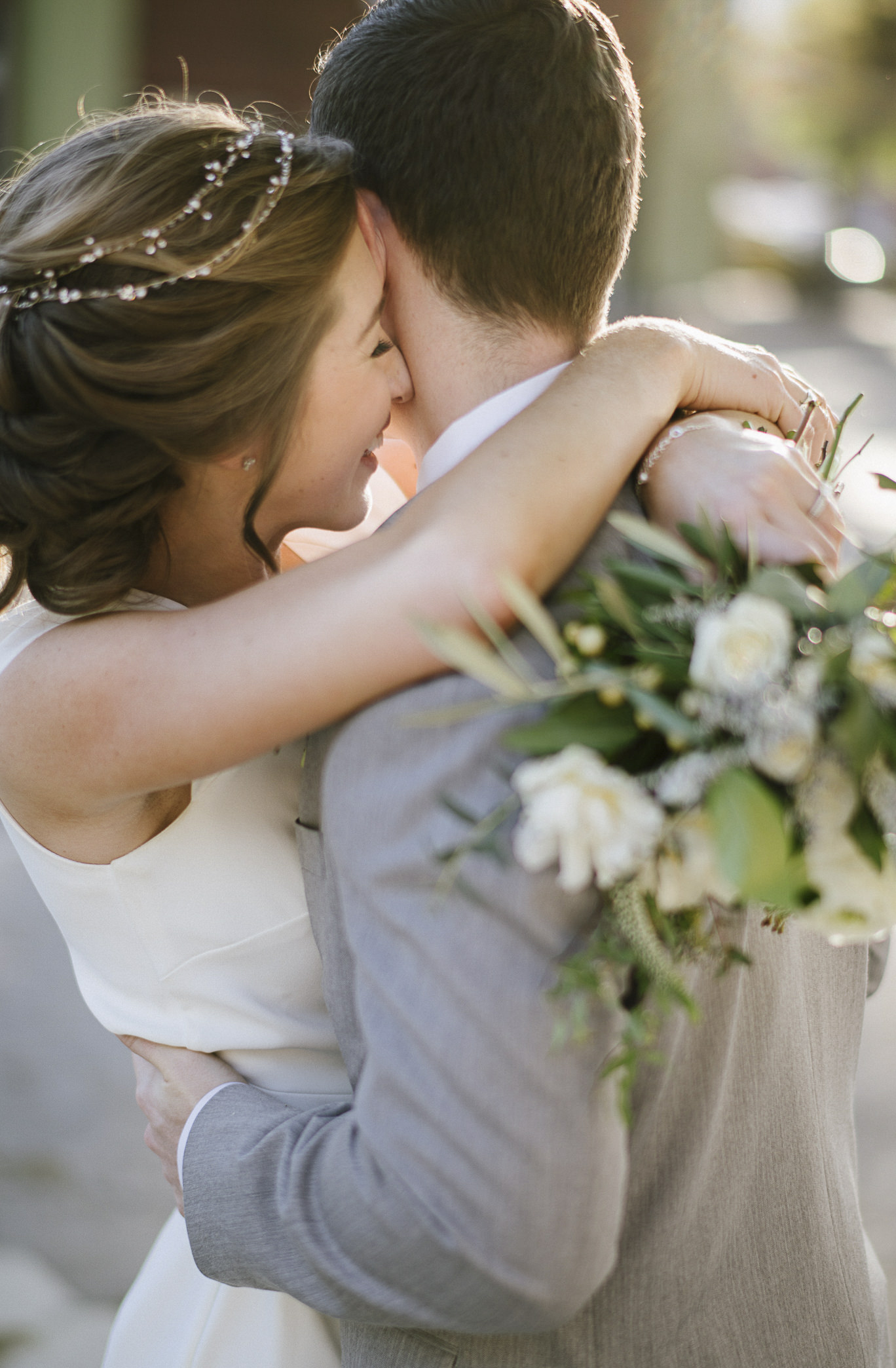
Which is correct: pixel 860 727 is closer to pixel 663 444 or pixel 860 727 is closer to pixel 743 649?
pixel 743 649

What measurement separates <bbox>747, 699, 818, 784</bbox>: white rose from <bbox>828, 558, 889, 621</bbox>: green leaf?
102 millimetres

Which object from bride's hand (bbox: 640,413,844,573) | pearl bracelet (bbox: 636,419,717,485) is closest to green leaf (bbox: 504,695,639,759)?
bride's hand (bbox: 640,413,844,573)

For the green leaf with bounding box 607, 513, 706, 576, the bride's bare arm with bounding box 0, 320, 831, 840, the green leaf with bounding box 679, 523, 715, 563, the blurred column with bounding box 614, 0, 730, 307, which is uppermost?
the green leaf with bounding box 607, 513, 706, 576

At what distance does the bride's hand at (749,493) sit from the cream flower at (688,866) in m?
0.31

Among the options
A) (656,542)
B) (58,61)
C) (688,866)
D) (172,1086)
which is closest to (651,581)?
(656,542)

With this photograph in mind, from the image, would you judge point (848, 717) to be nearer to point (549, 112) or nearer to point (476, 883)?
point (476, 883)

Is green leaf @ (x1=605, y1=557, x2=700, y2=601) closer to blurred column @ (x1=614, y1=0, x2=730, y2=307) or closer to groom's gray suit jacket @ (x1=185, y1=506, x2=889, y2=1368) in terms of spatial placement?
groom's gray suit jacket @ (x1=185, y1=506, x2=889, y2=1368)

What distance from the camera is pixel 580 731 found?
0.96 meters

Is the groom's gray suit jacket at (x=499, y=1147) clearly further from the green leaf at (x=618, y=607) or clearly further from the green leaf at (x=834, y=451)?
the green leaf at (x=834, y=451)

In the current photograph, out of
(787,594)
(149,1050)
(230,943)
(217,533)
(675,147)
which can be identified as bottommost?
(675,147)

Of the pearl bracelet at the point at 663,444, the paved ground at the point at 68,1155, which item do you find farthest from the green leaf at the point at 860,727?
the paved ground at the point at 68,1155

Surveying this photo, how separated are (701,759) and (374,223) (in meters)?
0.95

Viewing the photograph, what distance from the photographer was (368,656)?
3.87 feet

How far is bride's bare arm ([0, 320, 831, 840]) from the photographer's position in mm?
1174
